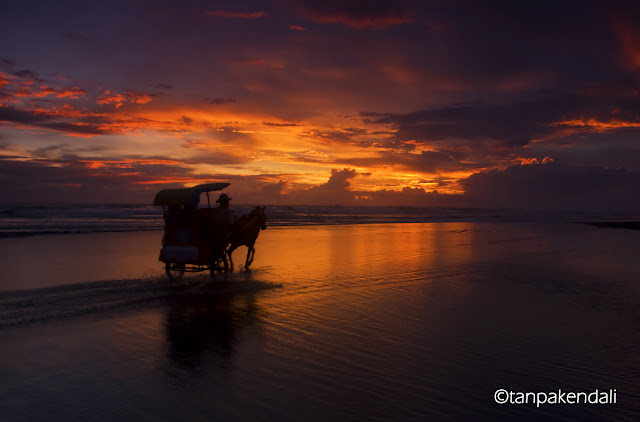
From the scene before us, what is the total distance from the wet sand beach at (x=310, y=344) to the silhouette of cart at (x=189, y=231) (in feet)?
2.36

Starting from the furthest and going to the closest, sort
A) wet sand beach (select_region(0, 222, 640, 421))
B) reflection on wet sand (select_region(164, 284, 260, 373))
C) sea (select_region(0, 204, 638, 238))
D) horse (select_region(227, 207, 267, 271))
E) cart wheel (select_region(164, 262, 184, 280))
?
sea (select_region(0, 204, 638, 238)) < horse (select_region(227, 207, 267, 271)) < cart wheel (select_region(164, 262, 184, 280)) < reflection on wet sand (select_region(164, 284, 260, 373)) < wet sand beach (select_region(0, 222, 640, 421))

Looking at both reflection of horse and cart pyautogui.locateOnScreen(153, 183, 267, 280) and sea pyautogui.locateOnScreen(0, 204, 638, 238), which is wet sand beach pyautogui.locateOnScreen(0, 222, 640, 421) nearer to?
reflection of horse and cart pyautogui.locateOnScreen(153, 183, 267, 280)

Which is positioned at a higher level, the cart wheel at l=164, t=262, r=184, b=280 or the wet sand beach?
the cart wheel at l=164, t=262, r=184, b=280

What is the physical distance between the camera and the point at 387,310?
8.95m

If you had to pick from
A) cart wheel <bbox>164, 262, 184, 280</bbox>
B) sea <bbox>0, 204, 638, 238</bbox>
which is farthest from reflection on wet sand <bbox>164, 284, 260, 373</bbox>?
sea <bbox>0, 204, 638, 238</bbox>

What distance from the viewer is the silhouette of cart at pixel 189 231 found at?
11469 mm

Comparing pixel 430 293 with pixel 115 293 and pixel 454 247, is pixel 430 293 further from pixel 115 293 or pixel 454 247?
pixel 454 247

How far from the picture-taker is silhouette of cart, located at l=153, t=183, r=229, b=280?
452 inches

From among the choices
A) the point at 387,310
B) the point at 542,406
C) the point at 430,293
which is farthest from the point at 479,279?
the point at 542,406

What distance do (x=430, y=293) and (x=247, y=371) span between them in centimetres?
612

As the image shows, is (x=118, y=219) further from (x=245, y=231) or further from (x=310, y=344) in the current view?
(x=310, y=344)

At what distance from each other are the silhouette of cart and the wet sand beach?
72cm

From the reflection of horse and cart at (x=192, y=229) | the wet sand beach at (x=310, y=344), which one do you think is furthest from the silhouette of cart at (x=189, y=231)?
the wet sand beach at (x=310, y=344)

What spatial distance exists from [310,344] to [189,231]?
19.8ft
